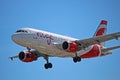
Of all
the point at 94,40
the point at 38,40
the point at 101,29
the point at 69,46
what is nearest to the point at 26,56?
the point at 38,40

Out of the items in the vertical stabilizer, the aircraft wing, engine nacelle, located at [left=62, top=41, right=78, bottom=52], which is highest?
the vertical stabilizer

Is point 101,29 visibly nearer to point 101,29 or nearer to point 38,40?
point 101,29

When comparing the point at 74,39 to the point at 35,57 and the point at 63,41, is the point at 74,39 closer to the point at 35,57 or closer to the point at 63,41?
the point at 63,41

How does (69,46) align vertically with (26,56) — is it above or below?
below

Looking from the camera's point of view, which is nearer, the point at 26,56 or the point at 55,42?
the point at 55,42

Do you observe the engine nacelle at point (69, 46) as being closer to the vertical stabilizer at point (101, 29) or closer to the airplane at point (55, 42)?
the airplane at point (55, 42)

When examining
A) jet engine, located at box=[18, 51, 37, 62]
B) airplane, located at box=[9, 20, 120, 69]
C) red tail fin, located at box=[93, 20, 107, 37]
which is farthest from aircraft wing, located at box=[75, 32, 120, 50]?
red tail fin, located at box=[93, 20, 107, 37]

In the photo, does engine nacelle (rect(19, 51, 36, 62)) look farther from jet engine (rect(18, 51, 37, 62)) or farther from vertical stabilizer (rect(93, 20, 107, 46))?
vertical stabilizer (rect(93, 20, 107, 46))

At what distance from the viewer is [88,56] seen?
68000 mm

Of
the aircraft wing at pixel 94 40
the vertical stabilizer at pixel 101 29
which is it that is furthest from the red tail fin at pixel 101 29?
the aircraft wing at pixel 94 40

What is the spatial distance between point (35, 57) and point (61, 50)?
8.05 metres

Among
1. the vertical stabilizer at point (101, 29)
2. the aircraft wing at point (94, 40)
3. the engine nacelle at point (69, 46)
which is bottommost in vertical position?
the engine nacelle at point (69, 46)

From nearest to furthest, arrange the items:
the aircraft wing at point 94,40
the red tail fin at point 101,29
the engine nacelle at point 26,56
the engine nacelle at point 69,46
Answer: the aircraft wing at point 94,40
the engine nacelle at point 69,46
the engine nacelle at point 26,56
the red tail fin at point 101,29

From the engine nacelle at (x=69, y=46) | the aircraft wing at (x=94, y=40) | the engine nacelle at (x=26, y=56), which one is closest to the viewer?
the aircraft wing at (x=94, y=40)
